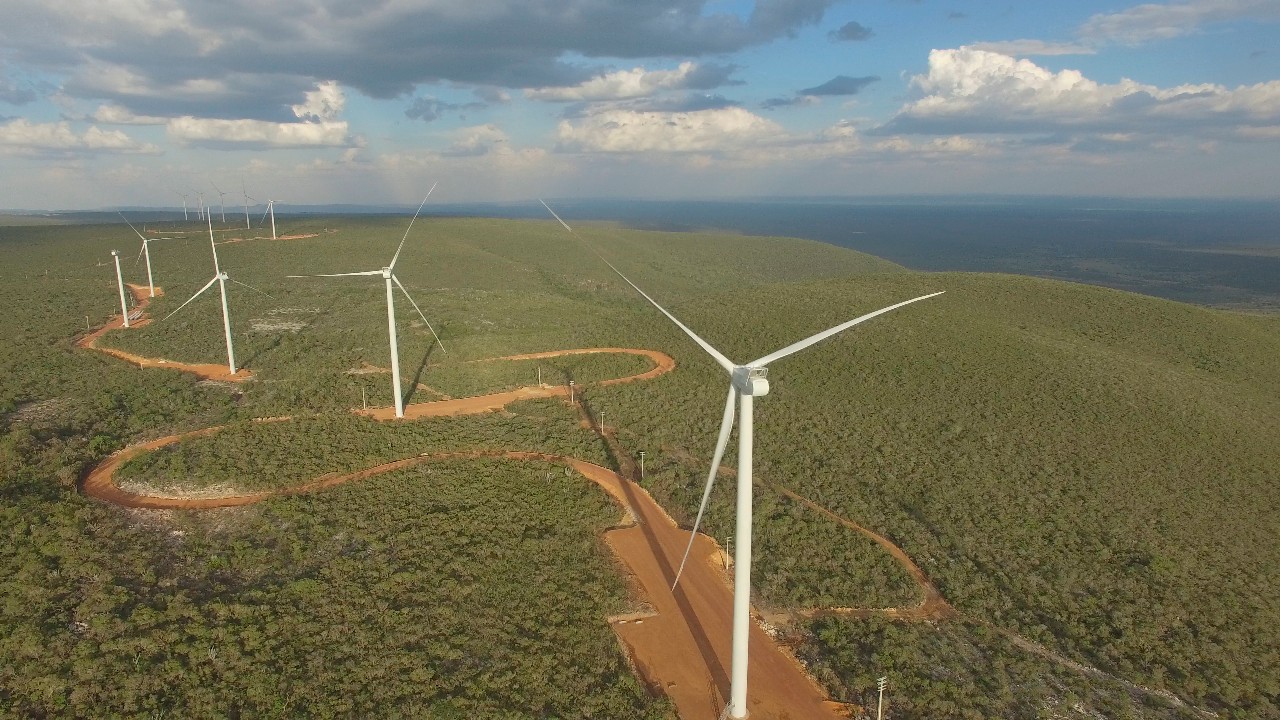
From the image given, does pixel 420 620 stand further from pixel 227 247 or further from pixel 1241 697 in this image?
pixel 227 247

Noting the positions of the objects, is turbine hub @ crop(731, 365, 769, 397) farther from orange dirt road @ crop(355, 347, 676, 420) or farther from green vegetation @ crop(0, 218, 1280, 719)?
orange dirt road @ crop(355, 347, 676, 420)

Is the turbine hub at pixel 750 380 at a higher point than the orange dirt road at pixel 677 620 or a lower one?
higher

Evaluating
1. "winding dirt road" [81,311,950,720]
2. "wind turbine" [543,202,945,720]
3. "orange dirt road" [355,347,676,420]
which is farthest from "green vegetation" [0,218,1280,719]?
"wind turbine" [543,202,945,720]

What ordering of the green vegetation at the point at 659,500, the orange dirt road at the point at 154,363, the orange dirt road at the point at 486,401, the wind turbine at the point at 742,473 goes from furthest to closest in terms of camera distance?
the orange dirt road at the point at 154,363, the orange dirt road at the point at 486,401, the green vegetation at the point at 659,500, the wind turbine at the point at 742,473

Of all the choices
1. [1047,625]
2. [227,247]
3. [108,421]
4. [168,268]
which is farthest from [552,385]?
[227,247]

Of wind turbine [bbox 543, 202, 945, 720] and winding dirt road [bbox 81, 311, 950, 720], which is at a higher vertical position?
wind turbine [bbox 543, 202, 945, 720]

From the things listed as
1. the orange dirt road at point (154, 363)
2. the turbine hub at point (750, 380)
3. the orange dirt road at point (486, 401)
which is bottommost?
the orange dirt road at point (486, 401)

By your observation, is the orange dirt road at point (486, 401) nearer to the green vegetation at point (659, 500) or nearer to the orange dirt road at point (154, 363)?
the green vegetation at point (659, 500)

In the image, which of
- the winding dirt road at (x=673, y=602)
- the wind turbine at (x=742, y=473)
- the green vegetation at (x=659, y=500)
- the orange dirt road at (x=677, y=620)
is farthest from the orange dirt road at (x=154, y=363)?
the wind turbine at (x=742, y=473)
